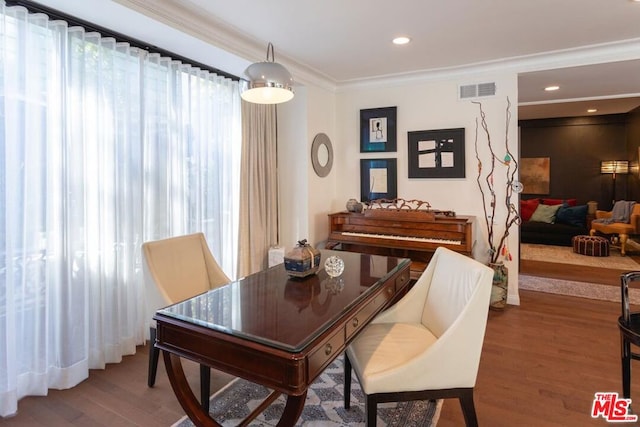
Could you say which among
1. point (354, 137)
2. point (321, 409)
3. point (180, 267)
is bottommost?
point (321, 409)

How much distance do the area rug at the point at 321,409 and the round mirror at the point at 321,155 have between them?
255cm

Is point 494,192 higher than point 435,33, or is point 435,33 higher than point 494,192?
point 435,33

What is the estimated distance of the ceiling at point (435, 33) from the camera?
259 centimetres

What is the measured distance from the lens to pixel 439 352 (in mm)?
1543

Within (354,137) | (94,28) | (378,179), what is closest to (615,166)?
(378,179)

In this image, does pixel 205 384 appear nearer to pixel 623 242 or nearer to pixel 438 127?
pixel 438 127

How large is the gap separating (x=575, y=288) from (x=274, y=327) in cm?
445

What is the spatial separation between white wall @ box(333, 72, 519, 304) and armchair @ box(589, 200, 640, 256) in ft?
12.3

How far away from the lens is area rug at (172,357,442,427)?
2.00 metres

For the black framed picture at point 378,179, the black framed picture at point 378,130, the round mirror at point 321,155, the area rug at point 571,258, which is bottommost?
the area rug at point 571,258

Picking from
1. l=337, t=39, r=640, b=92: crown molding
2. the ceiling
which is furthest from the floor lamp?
l=337, t=39, r=640, b=92: crown molding

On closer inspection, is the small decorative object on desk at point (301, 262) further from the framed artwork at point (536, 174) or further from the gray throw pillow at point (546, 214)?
the framed artwork at point (536, 174)

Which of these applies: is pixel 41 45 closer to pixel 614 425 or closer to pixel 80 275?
pixel 80 275

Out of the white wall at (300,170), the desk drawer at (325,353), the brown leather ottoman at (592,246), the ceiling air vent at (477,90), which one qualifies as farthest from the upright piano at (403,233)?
the brown leather ottoman at (592,246)
